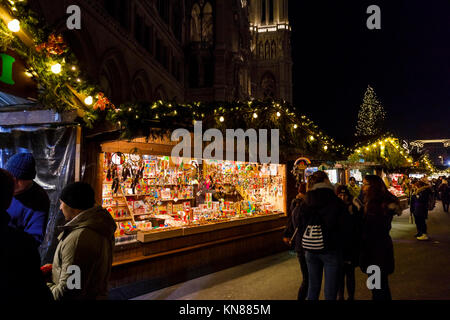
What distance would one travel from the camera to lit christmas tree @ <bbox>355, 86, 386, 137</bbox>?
121 feet

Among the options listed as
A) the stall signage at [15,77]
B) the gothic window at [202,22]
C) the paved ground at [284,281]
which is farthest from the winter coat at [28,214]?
the gothic window at [202,22]

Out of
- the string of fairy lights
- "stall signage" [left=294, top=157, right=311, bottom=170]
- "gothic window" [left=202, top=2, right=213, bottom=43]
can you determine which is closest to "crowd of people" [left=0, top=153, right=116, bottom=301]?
"stall signage" [left=294, top=157, right=311, bottom=170]

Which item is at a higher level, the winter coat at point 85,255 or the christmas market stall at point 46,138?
the christmas market stall at point 46,138

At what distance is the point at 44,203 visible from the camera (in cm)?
272

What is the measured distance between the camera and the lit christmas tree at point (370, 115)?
36.9m

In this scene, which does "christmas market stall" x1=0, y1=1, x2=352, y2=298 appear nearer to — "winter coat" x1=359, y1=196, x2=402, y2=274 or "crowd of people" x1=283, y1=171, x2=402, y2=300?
"crowd of people" x1=283, y1=171, x2=402, y2=300

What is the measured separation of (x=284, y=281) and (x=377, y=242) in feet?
7.58

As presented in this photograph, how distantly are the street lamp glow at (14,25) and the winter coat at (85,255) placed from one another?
2.37m

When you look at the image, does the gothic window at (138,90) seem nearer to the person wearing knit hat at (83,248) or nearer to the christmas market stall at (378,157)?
the christmas market stall at (378,157)

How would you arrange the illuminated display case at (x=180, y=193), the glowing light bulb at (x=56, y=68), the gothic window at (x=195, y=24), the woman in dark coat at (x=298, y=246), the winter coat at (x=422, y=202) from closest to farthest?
the glowing light bulb at (x=56, y=68) < the woman in dark coat at (x=298, y=246) < the illuminated display case at (x=180, y=193) < the winter coat at (x=422, y=202) < the gothic window at (x=195, y=24)

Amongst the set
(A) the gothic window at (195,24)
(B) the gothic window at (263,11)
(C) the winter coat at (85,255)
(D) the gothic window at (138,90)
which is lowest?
(C) the winter coat at (85,255)

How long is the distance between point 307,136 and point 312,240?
5.31 metres

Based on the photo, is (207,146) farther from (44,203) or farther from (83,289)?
(83,289)
